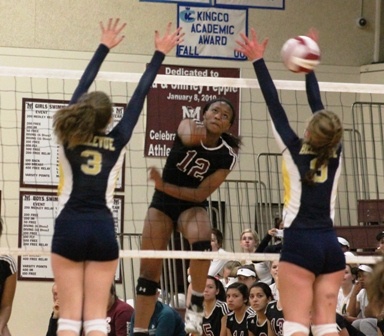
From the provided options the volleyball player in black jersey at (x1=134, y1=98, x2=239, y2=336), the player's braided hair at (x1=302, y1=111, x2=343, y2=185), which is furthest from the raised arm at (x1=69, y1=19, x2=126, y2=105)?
the player's braided hair at (x1=302, y1=111, x2=343, y2=185)

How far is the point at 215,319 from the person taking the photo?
1184 centimetres

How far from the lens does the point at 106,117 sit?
7.13 m

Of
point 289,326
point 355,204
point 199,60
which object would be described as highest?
point 199,60

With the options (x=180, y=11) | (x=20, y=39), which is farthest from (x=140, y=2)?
(x=20, y=39)

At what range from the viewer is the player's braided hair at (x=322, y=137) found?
7.22 m

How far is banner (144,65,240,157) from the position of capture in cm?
1593

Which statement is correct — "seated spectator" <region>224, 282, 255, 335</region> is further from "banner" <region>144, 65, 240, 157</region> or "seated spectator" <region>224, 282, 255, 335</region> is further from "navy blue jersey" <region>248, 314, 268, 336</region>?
"banner" <region>144, 65, 240, 157</region>

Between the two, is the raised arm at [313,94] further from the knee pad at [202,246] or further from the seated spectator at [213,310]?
the seated spectator at [213,310]

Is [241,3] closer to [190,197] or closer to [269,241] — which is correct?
[269,241]

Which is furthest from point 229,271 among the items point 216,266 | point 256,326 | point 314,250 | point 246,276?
point 314,250

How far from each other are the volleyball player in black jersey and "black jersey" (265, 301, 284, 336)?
6.50 ft

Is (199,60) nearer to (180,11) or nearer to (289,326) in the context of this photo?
(180,11)

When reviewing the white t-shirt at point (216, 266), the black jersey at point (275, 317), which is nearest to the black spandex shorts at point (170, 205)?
the black jersey at point (275, 317)

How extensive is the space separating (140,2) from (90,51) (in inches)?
46.5
